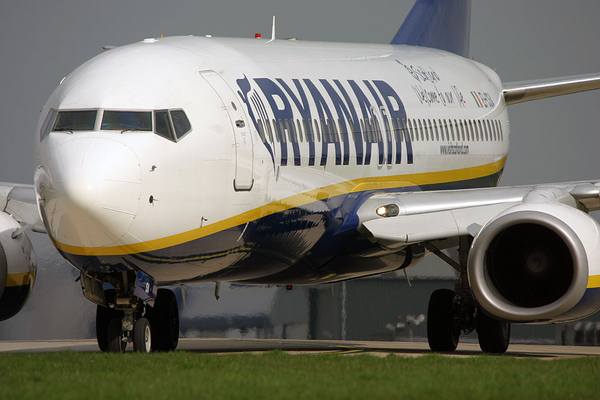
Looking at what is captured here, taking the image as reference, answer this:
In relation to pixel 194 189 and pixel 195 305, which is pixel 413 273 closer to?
pixel 195 305

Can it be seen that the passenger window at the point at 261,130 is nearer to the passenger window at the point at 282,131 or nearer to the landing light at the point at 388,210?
the passenger window at the point at 282,131

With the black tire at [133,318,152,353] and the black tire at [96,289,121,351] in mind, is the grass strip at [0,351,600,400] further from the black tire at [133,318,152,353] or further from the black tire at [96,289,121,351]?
the black tire at [96,289,121,351]

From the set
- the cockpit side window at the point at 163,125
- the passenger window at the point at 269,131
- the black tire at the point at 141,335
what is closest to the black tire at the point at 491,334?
the passenger window at the point at 269,131

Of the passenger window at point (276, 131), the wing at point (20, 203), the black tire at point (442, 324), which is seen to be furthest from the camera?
the black tire at point (442, 324)

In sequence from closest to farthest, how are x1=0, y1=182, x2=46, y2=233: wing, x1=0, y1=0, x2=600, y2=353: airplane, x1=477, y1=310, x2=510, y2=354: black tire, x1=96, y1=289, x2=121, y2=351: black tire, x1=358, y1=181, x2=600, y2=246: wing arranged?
x1=0, y1=0, x2=600, y2=353: airplane < x1=358, y1=181, x2=600, y2=246: wing < x1=96, y1=289, x2=121, y2=351: black tire < x1=477, y1=310, x2=510, y2=354: black tire < x1=0, y1=182, x2=46, y2=233: wing

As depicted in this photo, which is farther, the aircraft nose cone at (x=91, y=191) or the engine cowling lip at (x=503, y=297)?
the engine cowling lip at (x=503, y=297)

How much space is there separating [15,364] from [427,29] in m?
13.2

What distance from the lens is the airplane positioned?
11.2 m

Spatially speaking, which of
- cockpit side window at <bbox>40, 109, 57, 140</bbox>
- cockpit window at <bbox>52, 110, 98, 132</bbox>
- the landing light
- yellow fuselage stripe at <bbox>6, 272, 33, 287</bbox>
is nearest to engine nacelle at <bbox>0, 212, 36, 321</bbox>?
yellow fuselage stripe at <bbox>6, 272, 33, 287</bbox>

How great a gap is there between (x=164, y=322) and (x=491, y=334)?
4.72 metres

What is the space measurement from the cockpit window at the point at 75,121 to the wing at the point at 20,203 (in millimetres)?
4860

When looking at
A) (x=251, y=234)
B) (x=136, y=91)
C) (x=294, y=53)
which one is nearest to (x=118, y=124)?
(x=136, y=91)

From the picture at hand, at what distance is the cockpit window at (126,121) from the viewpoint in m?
11.3

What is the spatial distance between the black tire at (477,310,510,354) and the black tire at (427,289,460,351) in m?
0.50
